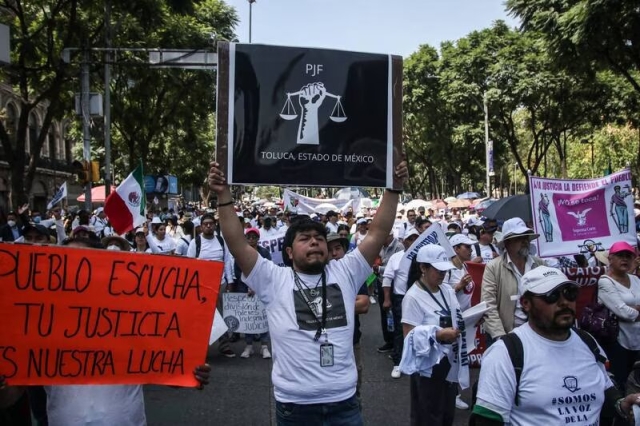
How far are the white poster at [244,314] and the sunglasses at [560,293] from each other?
17.8 feet

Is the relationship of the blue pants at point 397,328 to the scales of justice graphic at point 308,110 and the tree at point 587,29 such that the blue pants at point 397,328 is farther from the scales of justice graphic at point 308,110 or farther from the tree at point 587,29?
the tree at point 587,29

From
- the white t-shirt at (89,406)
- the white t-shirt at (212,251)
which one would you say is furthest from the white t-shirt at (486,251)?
the white t-shirt at (89,406)

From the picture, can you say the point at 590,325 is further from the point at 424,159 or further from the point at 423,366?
the point at 424,159

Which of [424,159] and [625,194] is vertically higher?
[424,159]

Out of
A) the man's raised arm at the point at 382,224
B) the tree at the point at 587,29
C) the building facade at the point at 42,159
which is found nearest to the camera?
the man's raised arm at the point at 382,224

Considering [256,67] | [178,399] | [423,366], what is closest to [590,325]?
[423,366]

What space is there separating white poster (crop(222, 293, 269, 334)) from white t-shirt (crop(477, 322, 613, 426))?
536 cm

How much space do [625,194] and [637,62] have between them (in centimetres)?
1026

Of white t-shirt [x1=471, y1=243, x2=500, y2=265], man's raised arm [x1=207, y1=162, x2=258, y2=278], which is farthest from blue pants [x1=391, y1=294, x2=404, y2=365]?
man's raised arm [x1=207, y1=162, x2=258, y2=278]

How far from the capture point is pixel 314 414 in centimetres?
293

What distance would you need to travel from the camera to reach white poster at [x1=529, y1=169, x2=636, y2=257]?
603 cm

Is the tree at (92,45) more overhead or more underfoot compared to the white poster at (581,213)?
more overhead

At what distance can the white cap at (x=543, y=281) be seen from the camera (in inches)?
98.7

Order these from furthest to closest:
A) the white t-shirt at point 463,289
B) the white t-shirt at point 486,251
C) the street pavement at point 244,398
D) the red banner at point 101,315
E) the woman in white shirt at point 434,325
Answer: the white t-shirt at point 486,251, the street pavement at point 244,398, the white t-shirt at point 463,289, the woman in white shirt at point 434,325, the red banner at point 101,315
